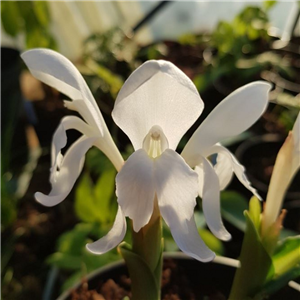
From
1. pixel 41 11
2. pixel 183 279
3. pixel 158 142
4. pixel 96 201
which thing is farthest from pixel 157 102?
pixel 41 11

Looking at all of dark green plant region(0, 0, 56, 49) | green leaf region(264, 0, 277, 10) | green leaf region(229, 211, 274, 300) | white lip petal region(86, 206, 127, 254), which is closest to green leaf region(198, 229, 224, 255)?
green leaf region(229, 211, 274, 300)

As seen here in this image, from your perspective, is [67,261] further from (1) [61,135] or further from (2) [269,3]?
(2) [269,3]

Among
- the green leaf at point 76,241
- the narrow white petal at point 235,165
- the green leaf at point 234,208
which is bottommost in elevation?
the green leaf at point 234,208

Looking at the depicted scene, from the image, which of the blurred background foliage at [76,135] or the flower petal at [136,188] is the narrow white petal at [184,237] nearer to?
the flower petal at [136,188]

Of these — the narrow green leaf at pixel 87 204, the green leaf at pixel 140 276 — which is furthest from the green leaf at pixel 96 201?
the green leaf at pixel 140 276

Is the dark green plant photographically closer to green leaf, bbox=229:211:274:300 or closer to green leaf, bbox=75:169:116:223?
green leaf, bbox=75:169:116:223

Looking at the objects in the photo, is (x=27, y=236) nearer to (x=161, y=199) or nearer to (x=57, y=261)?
(x=57, y=261)
